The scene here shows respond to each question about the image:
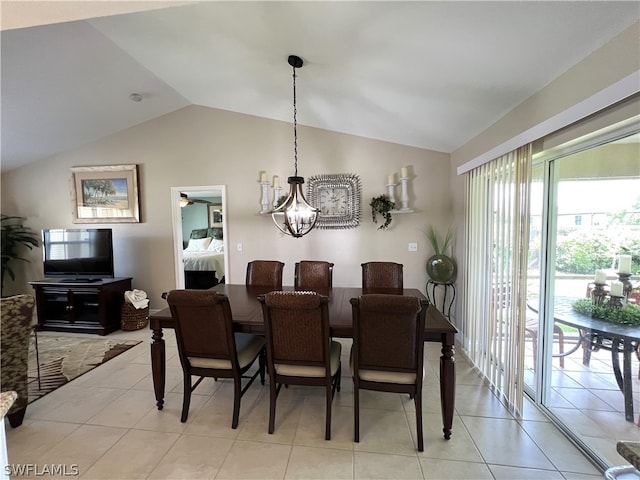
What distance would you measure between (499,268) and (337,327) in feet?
4.89

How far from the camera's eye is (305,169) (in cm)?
408

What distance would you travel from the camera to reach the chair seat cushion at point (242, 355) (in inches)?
84.6

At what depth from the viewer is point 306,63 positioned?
244cm

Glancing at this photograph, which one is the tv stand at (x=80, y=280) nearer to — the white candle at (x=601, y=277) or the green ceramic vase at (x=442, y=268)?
the green ceramic vase at (x=442, y=268)

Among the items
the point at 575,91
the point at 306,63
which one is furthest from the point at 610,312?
the point at 306,63

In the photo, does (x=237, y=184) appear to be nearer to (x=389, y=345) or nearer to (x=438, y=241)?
(x=438, y=241)

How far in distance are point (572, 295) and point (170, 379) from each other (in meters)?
3.43

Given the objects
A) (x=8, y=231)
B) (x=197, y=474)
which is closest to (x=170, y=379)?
(x=197, y=474)

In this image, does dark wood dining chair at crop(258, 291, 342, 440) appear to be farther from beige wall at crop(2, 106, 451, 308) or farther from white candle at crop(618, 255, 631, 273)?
beige wall at crop(2, 106, 451, 308)

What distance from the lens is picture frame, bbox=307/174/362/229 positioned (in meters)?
4.02

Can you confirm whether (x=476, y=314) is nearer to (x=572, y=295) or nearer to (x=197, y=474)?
(x=572, y=295)

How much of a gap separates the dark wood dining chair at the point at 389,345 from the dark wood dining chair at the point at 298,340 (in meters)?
0.19

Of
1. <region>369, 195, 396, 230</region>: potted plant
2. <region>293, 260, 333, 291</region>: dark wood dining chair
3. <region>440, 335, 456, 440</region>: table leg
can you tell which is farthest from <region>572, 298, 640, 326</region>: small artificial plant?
<region>369, 195, 396, 230</region>: potted plant

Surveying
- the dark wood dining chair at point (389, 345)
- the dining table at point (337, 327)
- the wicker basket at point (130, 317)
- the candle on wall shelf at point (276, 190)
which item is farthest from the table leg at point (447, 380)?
the wicker basket at point (130, 317)
